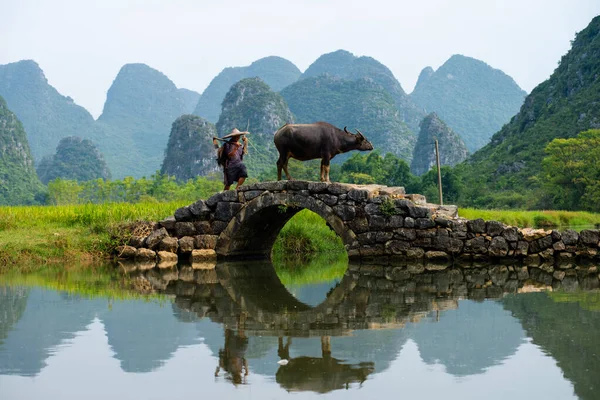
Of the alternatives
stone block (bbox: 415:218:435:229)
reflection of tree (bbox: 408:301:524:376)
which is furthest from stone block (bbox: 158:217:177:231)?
reflection of tree (bbox: 408:301:524:376)

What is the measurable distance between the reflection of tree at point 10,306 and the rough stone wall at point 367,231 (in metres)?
4.01

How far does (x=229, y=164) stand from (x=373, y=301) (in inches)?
242

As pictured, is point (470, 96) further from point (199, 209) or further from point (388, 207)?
point (388, 207)

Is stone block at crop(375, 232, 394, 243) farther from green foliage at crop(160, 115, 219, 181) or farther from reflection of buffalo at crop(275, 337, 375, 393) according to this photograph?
green foliage at crop(160, 115, 219, 181)

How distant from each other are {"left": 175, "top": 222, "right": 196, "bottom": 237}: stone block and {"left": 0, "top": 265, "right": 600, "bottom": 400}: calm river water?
157 inches

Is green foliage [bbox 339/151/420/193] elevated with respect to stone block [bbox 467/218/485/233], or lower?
elevated

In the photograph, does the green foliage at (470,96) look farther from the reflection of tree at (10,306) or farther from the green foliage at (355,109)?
the reflection of tree at (10,306)

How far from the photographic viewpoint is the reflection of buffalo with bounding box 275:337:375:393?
4.74 meters

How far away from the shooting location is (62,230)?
13.9 meters

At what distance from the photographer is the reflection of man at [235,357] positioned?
5.07 meters

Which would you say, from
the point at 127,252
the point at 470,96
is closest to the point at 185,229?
the point at 127,252

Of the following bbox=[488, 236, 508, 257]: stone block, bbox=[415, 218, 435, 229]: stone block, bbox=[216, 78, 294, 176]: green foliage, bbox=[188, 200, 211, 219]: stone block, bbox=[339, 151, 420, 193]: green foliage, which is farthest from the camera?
bbox=[216, 78, 294, 176]: green foliage

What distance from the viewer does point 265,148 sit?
6600 cm

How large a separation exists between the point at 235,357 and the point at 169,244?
7763 mm
